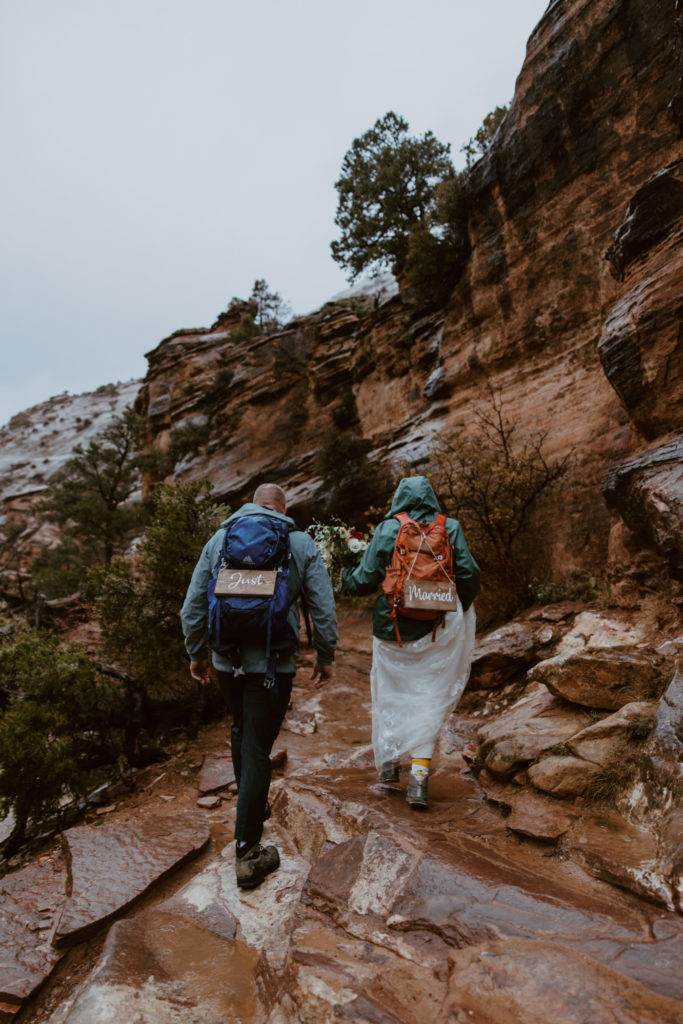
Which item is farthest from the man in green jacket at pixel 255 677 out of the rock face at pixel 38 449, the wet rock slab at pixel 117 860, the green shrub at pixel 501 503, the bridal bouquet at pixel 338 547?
the rock face at pixel 38 449

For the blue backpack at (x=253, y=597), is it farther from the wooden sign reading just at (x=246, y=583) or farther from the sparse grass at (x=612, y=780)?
the sparse grass at (x=612, y=780)

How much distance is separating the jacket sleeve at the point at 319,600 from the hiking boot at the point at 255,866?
116 cm

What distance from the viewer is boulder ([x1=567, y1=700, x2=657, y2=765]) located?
10.4ft

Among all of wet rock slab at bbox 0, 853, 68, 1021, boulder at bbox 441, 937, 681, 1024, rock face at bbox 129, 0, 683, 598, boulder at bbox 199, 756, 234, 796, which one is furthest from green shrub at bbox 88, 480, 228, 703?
boulder at bbox 441, 937, 681, 1024

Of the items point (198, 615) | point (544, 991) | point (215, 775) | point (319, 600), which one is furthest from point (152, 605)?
point (544, 991)

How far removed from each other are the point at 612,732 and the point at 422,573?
151cm

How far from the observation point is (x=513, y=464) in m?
8.58

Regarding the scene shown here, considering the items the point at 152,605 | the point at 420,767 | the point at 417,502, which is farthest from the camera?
the point at 152,605

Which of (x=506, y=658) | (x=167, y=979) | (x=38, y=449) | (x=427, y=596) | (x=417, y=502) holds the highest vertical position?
(x=38, y=449)

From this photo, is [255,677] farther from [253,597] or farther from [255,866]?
[255,866]

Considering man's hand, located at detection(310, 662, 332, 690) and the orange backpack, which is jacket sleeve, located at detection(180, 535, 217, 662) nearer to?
man's hand, located at detection(310, 662, 332, 690)

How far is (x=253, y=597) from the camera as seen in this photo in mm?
3059

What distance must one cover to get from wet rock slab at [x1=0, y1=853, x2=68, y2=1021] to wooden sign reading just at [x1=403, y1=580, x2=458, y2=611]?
271cm

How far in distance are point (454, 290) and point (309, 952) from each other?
13242 mm
